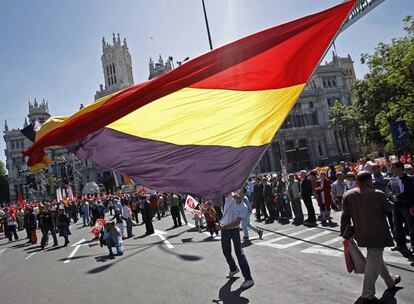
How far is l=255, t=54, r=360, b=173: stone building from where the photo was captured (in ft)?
243

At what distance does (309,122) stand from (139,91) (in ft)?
253

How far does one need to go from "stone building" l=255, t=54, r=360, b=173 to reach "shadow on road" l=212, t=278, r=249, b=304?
66.0 metres

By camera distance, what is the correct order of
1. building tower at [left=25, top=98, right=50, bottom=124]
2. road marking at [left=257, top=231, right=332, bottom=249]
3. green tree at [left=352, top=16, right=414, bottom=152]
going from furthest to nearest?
1. building tower at [left=25, top=98, right=50, bottom=124]
2. green tree at [left=352, top=16, right=414, bottom=152]
3. road marking at [left=257, top=231, right=332, bottom=249]

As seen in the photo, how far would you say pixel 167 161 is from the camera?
4500mm

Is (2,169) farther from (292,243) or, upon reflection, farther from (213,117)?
(213,117)

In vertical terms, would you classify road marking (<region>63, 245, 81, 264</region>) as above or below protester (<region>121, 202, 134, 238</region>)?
below

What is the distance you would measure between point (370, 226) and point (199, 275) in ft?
14.0

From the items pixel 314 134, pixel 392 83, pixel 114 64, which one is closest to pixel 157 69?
pixel 114 64

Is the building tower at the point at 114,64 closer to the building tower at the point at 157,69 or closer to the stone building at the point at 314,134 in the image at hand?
the building tower at the point at 157,69

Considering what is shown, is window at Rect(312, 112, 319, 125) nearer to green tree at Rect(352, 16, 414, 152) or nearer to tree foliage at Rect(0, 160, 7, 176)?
green tree at Rect(352, 16, 414, 152)

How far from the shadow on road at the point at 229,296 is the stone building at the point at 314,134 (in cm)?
6604

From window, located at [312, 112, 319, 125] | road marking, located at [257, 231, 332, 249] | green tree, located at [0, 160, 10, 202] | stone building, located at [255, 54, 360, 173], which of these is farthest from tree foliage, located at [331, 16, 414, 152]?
green tree, located at [0, 160, 10, 202]

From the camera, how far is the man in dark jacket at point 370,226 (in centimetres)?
537

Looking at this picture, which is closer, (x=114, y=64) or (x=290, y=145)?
(x=290, y=145)
